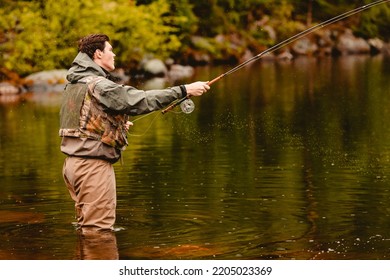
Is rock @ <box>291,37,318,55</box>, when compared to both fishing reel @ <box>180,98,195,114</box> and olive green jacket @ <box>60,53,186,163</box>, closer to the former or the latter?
fishing reel @ <box>180,98,195,114</box>

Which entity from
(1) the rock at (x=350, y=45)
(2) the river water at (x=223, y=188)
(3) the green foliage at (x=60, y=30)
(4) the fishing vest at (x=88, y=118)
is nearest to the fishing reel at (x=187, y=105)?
(4) the fishing vest at (x=88, y=118)

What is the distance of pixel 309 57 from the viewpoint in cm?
5294

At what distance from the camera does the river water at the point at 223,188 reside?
25.5 ft

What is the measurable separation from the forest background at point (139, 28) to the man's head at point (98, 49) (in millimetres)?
25124

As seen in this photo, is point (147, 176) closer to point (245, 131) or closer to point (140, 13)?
point (245, 131)

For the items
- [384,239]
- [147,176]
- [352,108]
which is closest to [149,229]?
[384,239]

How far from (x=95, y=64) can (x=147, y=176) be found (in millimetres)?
4310

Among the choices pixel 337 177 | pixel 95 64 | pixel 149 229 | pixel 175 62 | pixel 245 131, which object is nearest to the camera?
pixel 95 64

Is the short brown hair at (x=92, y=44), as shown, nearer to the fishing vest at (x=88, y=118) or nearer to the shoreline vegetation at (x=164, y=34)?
the fishing vest at (x=88, y=118)

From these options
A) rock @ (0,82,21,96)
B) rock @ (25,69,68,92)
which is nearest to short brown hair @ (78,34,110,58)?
rock @ (0,82,21,96)

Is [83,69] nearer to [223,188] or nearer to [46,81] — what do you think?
[223,188]

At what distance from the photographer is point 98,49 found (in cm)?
762

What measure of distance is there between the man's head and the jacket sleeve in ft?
1.07

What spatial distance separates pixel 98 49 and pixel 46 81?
2444 cm
